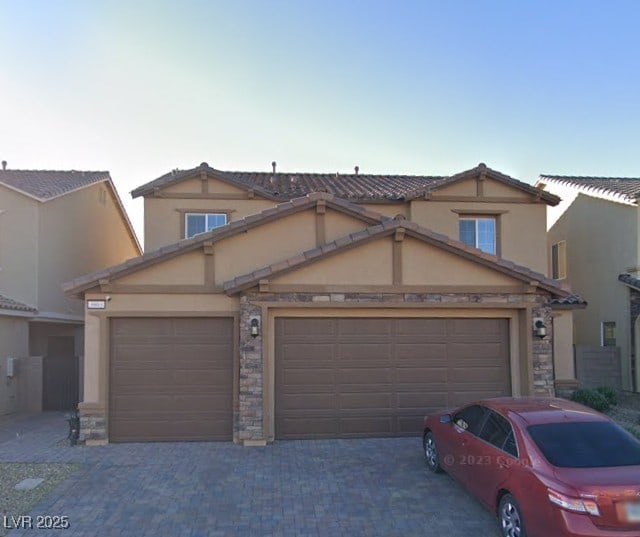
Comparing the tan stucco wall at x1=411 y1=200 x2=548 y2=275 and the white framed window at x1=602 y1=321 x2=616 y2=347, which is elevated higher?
the tan stucco wall at x1=411 y1=200 x2=548 y2=275

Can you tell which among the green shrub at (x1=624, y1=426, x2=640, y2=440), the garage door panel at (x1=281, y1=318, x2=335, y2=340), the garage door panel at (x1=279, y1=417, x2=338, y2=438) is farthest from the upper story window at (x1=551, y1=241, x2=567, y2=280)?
the garage door panel at (x1=279, y1=417, x2=338, y2=438)

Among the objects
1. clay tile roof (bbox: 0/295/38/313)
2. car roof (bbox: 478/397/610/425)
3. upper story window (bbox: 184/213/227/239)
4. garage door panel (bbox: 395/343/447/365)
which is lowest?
car roof (bbox: 478/397/610/425)

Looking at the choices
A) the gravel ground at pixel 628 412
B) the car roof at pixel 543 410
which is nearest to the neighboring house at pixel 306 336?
the gravel ground at pixel 628 412

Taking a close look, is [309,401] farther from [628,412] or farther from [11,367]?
[11,367]

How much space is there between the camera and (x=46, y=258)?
48.2 ft

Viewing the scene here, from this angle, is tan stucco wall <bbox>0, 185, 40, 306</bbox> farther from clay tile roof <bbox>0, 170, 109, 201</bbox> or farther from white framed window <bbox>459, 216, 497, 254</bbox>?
white framed window <bbox>459, 216, 497, 254</bbox>

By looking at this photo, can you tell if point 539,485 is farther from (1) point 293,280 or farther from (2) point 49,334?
(2) point 49,334

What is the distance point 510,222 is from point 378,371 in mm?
6750

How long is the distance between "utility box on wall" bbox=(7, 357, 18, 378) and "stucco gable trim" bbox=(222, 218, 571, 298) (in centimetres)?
729

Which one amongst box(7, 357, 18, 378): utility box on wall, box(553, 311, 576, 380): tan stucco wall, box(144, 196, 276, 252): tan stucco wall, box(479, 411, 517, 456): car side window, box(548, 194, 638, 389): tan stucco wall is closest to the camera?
box(479, 411, 517, 456): car side window

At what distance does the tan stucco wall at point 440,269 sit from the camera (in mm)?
9742

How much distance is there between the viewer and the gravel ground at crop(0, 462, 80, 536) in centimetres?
644

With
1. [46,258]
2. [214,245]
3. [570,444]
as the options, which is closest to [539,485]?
[570,444]

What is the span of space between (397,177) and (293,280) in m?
8.68
